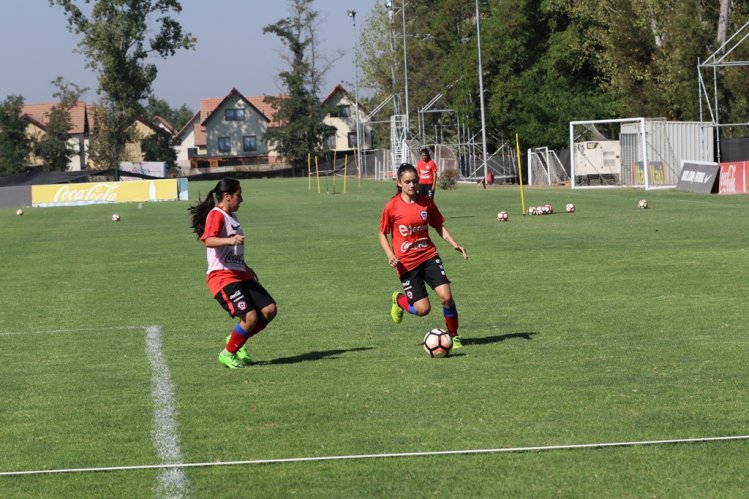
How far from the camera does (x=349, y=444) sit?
7309 mm

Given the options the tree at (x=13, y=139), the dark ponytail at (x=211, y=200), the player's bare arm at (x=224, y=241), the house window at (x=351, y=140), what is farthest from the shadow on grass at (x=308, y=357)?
the house window at (x=351, y=140)

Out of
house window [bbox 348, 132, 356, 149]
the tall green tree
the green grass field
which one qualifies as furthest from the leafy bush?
house window [bbox 348, 132, 356, 149]

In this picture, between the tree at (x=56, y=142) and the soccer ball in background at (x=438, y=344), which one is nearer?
the soccer ball in background at (x=438, y=344)

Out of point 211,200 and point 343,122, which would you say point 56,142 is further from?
point 211,200

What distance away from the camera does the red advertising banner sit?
1550 inches

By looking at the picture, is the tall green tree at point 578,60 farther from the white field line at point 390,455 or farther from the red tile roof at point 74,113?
the red tile roof at point 74,113

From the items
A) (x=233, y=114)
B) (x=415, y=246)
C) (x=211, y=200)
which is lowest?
(x=415, y=246)

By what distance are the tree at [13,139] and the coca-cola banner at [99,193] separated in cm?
5603

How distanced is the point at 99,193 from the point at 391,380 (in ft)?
156

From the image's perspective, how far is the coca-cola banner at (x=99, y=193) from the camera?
54.6 m

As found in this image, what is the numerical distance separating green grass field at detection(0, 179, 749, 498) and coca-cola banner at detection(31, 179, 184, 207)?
34371 mm

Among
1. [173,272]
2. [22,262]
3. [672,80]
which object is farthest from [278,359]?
[672,80]

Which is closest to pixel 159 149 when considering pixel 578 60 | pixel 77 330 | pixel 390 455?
pixel 578 60

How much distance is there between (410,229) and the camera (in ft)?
36.5
